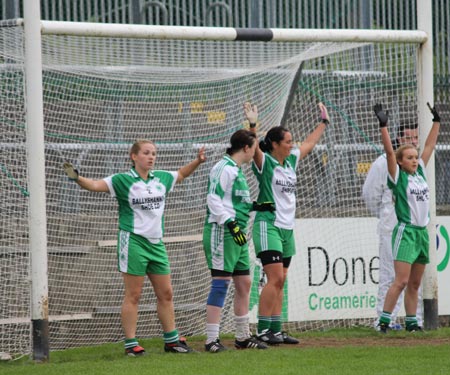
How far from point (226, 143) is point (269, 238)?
5.76 feet

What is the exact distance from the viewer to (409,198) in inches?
425

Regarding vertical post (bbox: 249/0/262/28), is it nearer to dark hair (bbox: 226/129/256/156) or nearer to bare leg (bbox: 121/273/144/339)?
dark hair (bbox: 226/129/256/156)

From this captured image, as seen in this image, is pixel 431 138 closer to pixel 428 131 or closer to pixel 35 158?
pixel 428 131

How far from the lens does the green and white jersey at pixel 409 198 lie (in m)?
10.8

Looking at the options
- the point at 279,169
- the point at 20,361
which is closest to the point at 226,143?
the point at 279,169

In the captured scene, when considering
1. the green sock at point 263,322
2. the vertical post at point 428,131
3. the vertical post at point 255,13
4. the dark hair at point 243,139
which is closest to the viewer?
the dark hair at point 243,139

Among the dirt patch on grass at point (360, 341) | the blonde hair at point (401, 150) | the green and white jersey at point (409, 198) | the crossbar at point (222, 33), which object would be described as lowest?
the dirt patch on grass at point (360, 341)

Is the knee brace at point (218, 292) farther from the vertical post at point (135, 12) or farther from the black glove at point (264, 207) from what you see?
the vertical post at point (135, 12)

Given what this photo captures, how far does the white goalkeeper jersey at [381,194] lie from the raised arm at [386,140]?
27.4 inches

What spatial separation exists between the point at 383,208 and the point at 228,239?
2.64m

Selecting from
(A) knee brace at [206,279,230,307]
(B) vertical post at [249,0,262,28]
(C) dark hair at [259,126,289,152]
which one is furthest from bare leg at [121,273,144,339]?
(B) vertical post at [249,0,262,28]

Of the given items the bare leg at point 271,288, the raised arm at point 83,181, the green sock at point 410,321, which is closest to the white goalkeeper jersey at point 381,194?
the green sock at point 410,321

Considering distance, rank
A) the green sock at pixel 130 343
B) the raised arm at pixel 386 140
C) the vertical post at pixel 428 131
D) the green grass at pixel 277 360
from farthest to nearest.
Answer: the vertical post at pixel 428 131 < the raised arm at pixel 386 140 < the green sock at pixel 130 343 < the green grass at pixel 277 360

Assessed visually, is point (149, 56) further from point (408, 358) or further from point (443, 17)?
point (443, 17)
